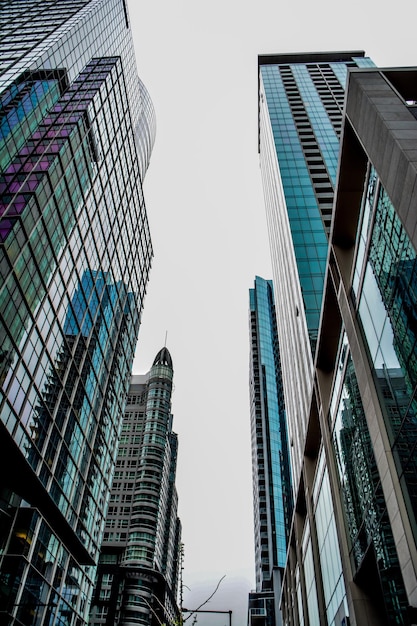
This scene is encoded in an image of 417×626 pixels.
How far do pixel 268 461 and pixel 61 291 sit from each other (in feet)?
345

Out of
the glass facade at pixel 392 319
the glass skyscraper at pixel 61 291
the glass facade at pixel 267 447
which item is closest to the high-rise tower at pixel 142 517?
the glass facade at pixel 267 447

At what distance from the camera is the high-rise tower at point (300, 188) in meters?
57.2

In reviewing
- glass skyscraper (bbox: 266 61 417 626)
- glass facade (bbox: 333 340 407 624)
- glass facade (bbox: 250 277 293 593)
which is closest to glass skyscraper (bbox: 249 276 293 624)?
glass facade (bbox: 250 277 293 593)

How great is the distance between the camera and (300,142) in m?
85.1

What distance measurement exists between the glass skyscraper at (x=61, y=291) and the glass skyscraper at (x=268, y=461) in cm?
6861

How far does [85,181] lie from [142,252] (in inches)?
1116

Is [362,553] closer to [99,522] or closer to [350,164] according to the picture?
[350,164]

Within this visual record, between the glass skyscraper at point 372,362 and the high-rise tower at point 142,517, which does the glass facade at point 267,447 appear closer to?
the high-rise tower at point 142,517

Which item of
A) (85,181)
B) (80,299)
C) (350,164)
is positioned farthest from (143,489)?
(350,164)

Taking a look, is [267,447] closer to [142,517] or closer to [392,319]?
[142,517]

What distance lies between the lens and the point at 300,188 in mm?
73562

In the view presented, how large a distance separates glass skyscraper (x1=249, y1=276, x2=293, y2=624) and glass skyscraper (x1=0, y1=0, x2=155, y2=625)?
68613 mm

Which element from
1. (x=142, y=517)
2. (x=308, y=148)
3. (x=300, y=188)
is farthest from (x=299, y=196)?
(x=142, y=517)

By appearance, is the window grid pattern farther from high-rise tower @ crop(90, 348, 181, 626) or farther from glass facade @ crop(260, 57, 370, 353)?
high-rise tower @ crop(90, 348, 181, 626)
